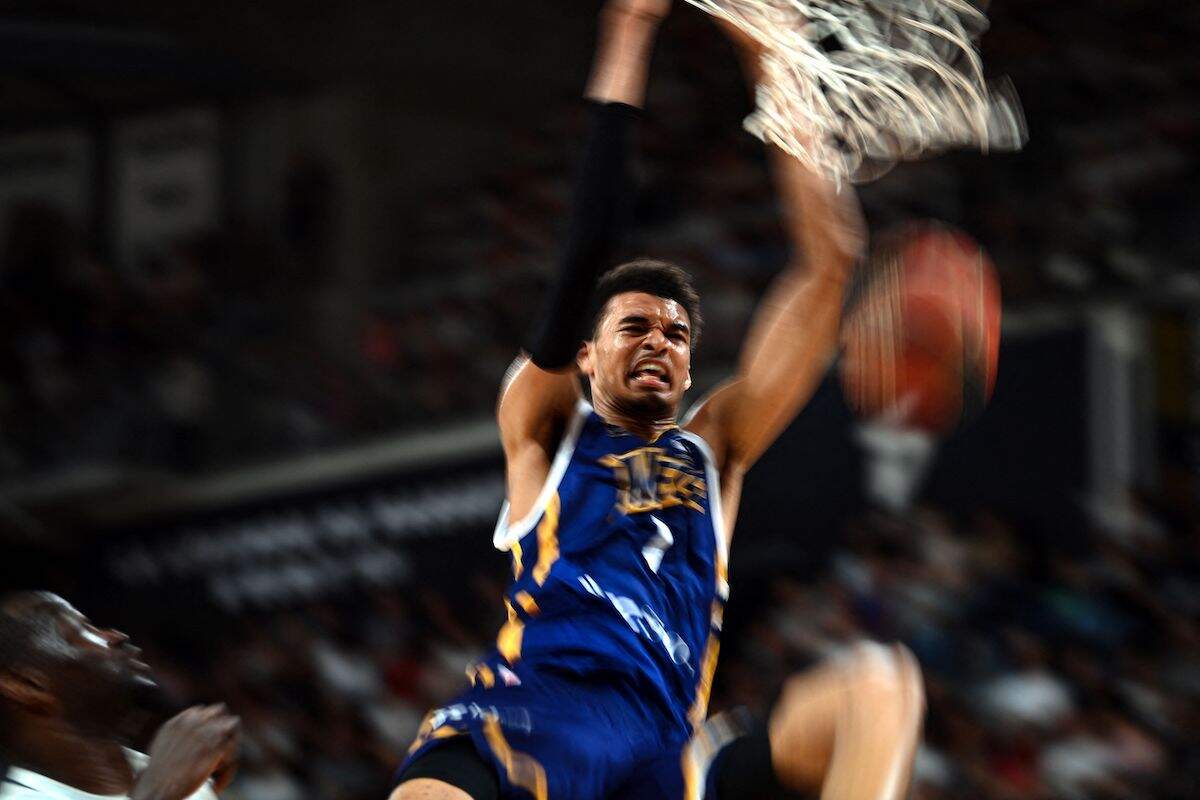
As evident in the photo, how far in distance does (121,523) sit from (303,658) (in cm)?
241

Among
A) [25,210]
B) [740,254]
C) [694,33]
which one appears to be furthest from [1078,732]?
[25,210]

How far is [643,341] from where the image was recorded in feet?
12.3

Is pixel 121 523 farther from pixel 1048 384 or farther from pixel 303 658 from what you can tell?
pixel 1048 384

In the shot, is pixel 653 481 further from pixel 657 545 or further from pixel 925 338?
pixel 925 338

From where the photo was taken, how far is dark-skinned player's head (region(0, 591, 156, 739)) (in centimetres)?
336

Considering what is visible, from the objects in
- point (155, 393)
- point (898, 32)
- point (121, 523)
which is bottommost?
point (121, 523)

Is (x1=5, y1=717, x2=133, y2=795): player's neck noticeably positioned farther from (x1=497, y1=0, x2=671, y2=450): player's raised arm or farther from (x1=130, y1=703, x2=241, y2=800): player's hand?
(x1=497, y1=0, x2=671, y2=450): player's raised arm

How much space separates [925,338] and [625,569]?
2.82 feet

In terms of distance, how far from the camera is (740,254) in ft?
36.3

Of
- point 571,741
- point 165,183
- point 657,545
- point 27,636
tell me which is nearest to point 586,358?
point 657,545

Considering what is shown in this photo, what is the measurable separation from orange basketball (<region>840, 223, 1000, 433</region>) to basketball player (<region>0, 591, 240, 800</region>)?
1.63 metres

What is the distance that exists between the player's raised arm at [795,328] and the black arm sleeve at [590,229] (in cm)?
41

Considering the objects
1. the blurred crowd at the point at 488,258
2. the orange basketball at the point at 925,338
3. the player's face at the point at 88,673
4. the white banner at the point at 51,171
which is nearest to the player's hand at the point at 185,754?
the player's face at the point at 88,673

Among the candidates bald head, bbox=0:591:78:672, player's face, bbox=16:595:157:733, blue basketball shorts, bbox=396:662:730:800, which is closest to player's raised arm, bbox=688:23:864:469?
blue basketball shorts, bbox=396:662:730:800
